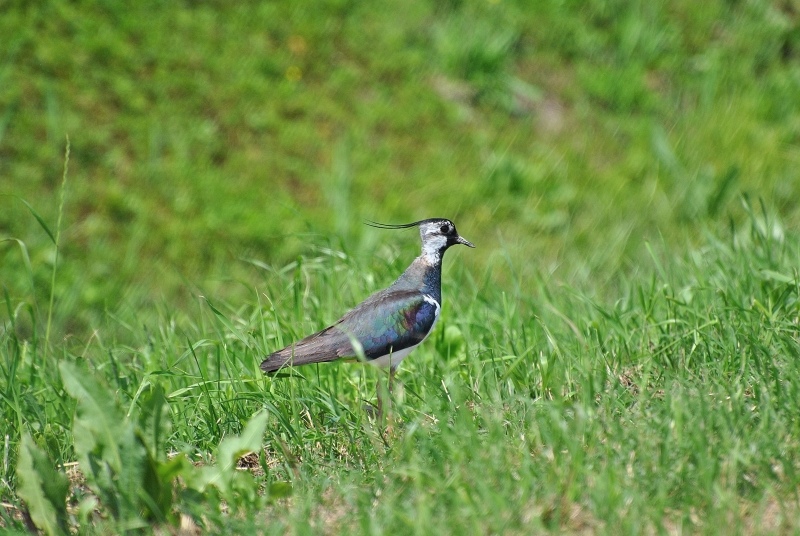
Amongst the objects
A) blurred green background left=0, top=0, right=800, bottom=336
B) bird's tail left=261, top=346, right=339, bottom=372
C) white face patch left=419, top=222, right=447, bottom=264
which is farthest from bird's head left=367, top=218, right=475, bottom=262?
blurred green background left=0, top=0, right=800, bottom=336

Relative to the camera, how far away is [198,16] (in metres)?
7.77

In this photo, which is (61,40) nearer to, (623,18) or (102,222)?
(102,222)

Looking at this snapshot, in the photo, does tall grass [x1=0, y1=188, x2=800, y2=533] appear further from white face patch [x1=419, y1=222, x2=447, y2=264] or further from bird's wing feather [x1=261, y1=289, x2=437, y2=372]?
white face patch [x1=419, y1=222, x2=447, y2=264]

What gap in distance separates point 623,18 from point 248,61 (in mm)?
2989

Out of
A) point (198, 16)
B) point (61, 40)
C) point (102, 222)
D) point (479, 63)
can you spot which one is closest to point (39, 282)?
point (102, 222)

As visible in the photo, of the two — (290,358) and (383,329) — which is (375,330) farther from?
(290,358)

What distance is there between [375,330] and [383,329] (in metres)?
0.03

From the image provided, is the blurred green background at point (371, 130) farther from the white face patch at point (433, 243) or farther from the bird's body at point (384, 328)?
the bird's body at point (384, 328)

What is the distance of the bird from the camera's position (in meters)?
4.03

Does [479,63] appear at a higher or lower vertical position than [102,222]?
higher

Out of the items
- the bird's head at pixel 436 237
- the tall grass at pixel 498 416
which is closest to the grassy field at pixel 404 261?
the tall grass at pixel 498 416

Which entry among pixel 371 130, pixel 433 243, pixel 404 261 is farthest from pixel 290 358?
pixel 371 130

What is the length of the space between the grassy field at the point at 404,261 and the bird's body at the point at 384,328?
13 cm

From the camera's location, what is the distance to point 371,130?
7.58m
